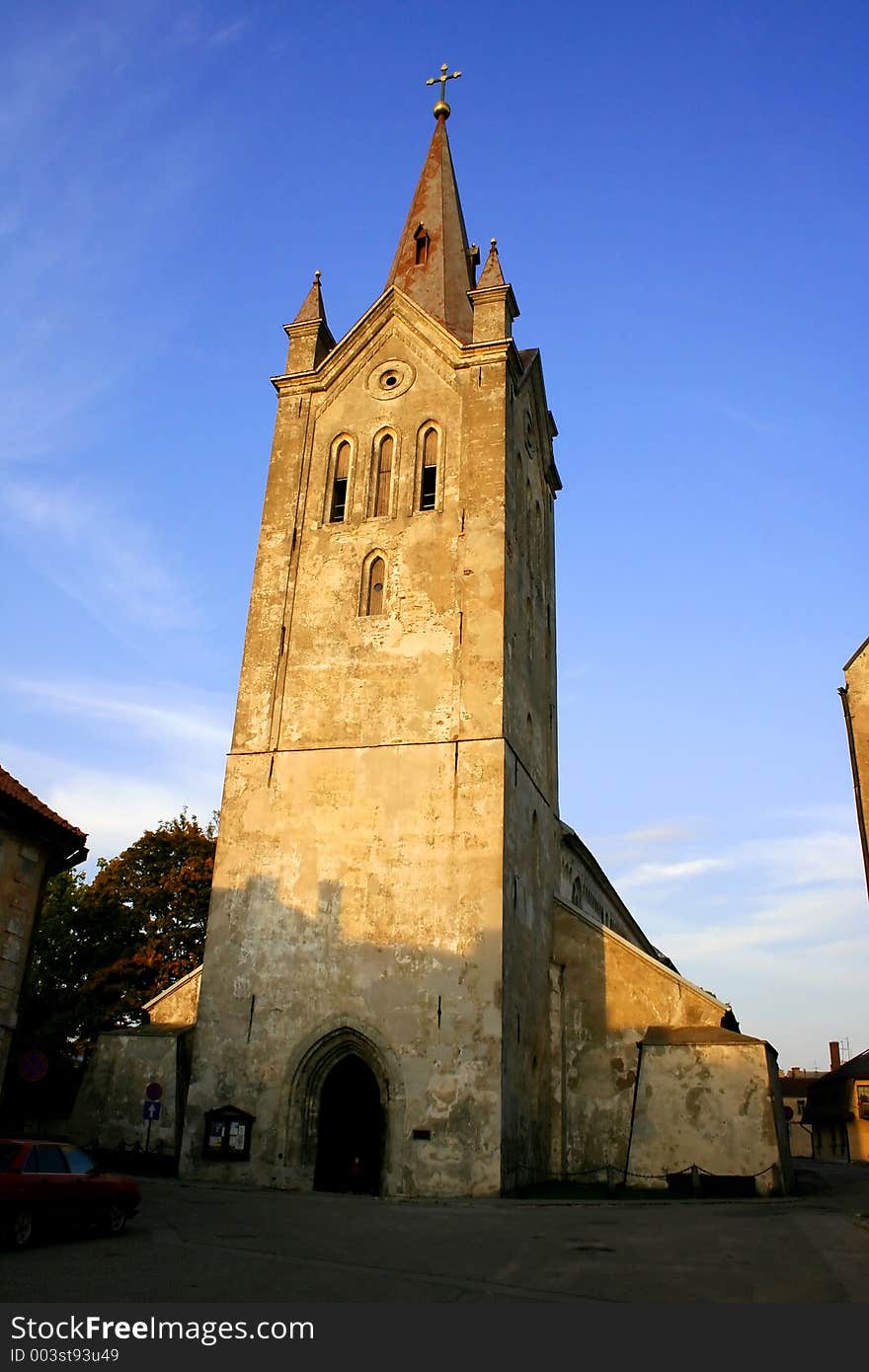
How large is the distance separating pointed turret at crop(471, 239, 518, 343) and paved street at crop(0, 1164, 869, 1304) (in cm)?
2170

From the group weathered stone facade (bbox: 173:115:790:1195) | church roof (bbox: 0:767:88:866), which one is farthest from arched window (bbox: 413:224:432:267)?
church roof (bbox: 0:767:88:866)

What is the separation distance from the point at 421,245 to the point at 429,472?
1070 cm

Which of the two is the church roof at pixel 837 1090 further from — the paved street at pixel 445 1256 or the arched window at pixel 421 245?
the arched window at pixel 421 245

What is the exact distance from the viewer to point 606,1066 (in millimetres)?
24156

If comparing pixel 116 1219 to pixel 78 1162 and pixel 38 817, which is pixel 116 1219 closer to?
pixel 78 1162

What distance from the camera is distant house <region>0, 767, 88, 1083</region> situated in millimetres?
17109

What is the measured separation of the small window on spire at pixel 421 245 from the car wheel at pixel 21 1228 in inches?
1145

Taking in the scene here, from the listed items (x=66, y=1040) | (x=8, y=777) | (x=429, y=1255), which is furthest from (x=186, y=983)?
(x=429, y=1255)

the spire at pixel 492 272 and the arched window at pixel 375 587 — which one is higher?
the spire at pixel 492 272

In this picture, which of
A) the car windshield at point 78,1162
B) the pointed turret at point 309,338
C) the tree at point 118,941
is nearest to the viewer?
the car windshield at point 78,1162

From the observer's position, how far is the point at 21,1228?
11.2 m

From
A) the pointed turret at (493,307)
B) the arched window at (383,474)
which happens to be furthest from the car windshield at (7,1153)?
the pointed turret at (493,307)

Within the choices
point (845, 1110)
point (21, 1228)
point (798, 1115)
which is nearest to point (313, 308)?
point (21, 1228)

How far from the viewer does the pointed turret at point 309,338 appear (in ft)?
98.2
